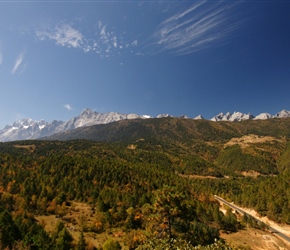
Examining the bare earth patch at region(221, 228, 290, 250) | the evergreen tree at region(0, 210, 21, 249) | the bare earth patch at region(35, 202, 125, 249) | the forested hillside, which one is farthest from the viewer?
the bare earth patch at region(221, 228, 290, 250)

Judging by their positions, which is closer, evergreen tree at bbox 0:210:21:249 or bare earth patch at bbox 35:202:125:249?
evergreen tree at bbox 0:210:21:249

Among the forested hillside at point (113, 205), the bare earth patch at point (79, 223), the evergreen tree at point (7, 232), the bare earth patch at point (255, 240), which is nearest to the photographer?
the evergreen tree at point (7, 232)

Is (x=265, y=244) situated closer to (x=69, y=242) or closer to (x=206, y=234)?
(x=206, y=234)

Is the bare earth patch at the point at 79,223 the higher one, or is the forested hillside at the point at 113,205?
the forested hillside at the point at 113,205

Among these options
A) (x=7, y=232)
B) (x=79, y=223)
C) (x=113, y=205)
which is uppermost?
(x=113, y=205)

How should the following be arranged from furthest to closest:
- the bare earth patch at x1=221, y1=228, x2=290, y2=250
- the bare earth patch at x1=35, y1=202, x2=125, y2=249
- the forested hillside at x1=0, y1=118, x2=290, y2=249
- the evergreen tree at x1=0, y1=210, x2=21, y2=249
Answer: the bare earth patch at x1=221, y1=228, x2=290, y2=250 < the bare earth patch at x1=35, y1=202, x2=125, y2=249 < the forested hillside at x1=0, y1=118, x2=290, y2=249 < the evergreen tree at x1=0, y1=210, x2=21, y2=249

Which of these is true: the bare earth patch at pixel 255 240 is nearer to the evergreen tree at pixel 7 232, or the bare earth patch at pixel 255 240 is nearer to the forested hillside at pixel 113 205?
the forested hillside at pixel 113 205

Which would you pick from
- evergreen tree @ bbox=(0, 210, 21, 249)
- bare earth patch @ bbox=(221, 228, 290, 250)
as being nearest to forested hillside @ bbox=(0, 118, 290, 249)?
evergreen tree @ bbox=(0, 210, 21, 249)

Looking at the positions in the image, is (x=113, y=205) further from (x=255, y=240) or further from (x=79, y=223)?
(x=255, y=240)

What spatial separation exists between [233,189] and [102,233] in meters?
142

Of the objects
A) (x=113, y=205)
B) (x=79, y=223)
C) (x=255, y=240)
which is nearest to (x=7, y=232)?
(x=79, y=223)

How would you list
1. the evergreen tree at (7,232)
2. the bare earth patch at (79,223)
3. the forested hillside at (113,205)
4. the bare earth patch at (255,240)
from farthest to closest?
the bare earth patch at (255,240) → the bare earth patch at (79,223) → the forested hillside at (113,205) → the evergreen tree at (7,232)

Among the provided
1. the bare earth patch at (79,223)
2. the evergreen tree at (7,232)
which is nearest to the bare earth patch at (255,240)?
the bare earth patch at (79,223)

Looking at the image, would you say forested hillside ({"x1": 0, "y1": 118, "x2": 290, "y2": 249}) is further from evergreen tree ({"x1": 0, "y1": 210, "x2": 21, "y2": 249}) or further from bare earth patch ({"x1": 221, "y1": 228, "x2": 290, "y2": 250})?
→ bare earth patch ({"x1": 221, "y1": 228, "x2": 290, "y2": 250})
